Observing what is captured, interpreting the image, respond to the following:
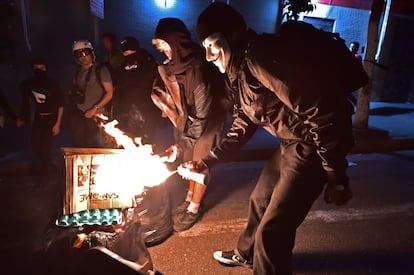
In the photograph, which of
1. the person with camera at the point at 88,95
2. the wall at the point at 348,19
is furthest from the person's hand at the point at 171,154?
the wall at the point at 348,19

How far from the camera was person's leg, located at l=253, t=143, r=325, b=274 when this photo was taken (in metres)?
2.58

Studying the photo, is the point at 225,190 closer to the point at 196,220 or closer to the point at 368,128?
the point at 196,220

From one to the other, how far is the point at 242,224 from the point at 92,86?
298 cm

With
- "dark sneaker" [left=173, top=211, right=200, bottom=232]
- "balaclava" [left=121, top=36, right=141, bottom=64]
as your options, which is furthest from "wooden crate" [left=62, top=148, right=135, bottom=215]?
"balaclava" [left=121, top=36, right=141, bottom=64]

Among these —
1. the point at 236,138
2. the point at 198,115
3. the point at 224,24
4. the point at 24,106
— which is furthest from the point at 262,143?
the point at 224,24

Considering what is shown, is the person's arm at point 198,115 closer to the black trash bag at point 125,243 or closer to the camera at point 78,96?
the black trash bag at point 125,243

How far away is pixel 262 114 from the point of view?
263 centimetres

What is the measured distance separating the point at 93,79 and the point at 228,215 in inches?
111

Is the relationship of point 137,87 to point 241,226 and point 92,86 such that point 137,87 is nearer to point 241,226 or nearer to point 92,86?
point 92,86

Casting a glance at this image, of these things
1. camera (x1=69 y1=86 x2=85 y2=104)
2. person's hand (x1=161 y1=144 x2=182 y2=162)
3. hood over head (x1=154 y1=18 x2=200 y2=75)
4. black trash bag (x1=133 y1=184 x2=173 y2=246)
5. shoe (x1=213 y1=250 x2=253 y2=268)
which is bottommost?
shoe (x1=213 y1=250 x2=253 y2=268)

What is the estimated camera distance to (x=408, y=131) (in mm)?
9789

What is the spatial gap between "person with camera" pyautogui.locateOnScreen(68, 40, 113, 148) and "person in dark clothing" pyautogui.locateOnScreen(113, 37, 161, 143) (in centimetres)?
44

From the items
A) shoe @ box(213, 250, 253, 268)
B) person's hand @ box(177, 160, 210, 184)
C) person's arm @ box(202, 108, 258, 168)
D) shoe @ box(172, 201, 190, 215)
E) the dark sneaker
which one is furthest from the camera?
shoe @ box(172, 201, 190, 215)

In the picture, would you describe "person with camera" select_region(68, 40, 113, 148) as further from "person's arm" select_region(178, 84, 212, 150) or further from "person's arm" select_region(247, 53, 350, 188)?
"person's arm" select_region(247, 53, 350, 188)
